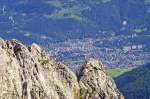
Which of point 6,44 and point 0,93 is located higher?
point 6,44

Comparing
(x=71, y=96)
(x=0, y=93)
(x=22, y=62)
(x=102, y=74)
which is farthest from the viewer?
(x=102, y=74)

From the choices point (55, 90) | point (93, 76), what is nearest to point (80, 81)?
point (93, 76)

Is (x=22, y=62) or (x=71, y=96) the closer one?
(x=22, y=62)

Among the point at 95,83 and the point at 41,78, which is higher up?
the point at 41,78

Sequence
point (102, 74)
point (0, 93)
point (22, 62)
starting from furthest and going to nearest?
point (102, 74)
point (22, 62)
point (0, 93)

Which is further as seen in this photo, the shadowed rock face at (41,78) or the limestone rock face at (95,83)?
the limestone rock face at (95,83)

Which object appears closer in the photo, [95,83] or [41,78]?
[41,78]

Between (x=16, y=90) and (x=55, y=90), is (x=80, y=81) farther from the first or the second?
(x=16, y=90)

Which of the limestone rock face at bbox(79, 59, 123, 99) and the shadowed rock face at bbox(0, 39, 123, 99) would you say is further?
the limestone rock face at bbox(79, 59, 123, 99)
